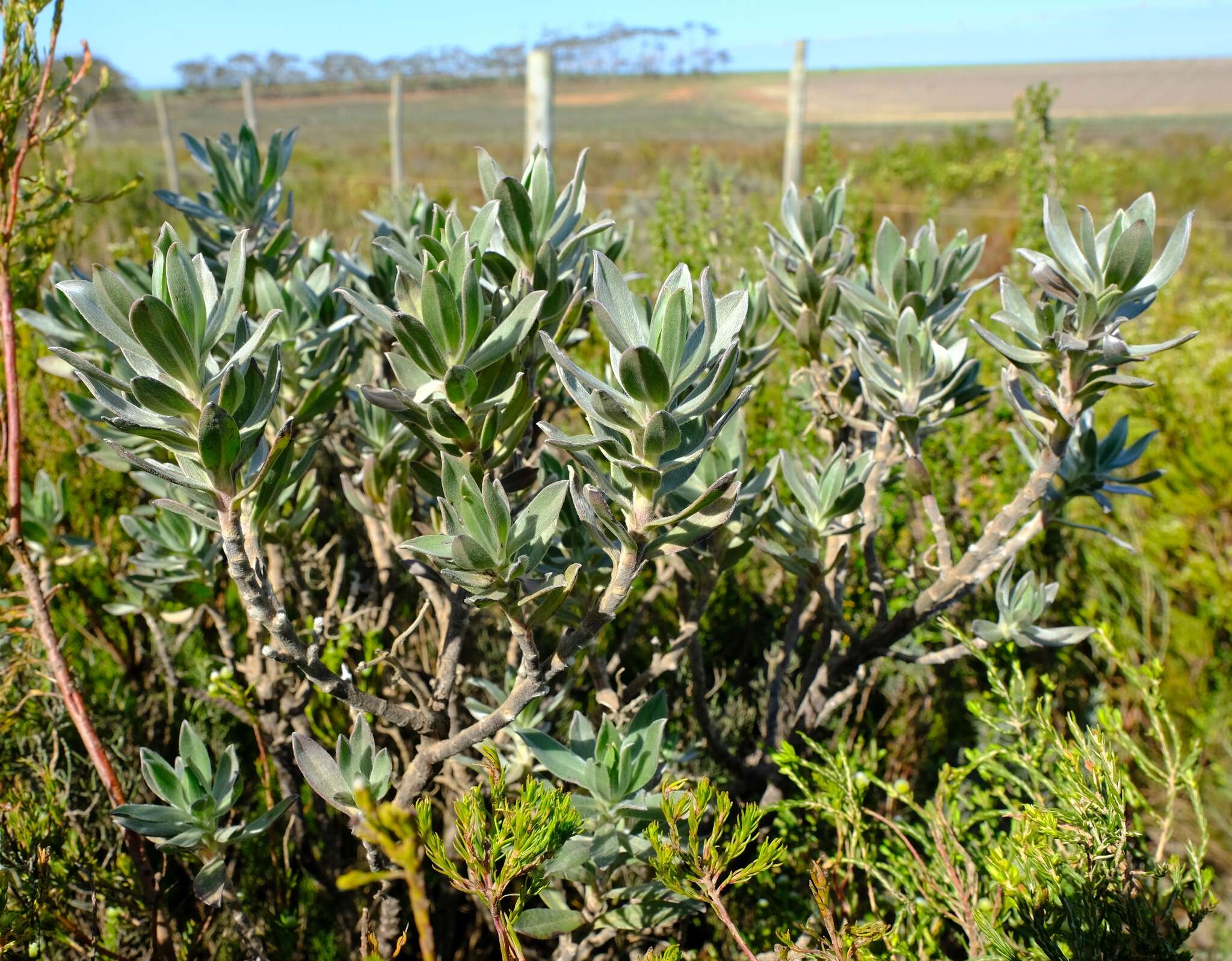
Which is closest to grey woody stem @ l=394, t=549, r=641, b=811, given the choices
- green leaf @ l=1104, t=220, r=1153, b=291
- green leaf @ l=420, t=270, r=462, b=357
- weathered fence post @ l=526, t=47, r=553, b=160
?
green leaf @ l=420, t=270, r=462, b=357

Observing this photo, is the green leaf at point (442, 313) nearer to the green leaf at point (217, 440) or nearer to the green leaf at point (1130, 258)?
the green leaf at point (217, 440)

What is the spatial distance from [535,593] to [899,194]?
15.9m

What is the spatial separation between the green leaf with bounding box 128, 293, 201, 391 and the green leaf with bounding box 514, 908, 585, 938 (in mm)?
774

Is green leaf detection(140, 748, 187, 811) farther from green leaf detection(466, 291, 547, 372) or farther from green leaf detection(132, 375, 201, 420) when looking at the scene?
green leaf detection(466, 291, 547, 372)

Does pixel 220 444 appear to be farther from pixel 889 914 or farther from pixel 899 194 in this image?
pixel 899 194

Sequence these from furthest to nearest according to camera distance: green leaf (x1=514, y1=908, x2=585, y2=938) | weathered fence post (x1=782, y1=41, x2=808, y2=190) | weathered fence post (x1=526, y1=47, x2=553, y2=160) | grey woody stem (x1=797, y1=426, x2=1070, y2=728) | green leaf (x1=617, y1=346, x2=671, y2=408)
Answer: weathered fence post (x1=782, y1=41, x2=808, y2=190), weathered fence post (x1=526, y1=47, x2=553, y2=160), grey woody stem (x1=797, y1=426, x2=1070, y2=728), green leaf (x1=514, y1=908, x2=585, y2=938), green leaf (x1=617, y1=346, x2=671, y2=408)

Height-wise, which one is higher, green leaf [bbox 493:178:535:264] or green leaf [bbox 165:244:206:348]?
green leaf [bbox 493:178:535:264]

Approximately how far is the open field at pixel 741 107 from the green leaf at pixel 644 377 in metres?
33.2

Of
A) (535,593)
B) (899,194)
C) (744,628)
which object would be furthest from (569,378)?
(899,194)

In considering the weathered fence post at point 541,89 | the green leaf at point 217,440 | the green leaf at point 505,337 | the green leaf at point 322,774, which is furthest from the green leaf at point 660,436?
the weathered fence post at point 541,89

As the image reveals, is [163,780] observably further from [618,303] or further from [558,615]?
[618,303]

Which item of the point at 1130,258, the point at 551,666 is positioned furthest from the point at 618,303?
the point at 1130,258

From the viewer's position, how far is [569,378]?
884mm

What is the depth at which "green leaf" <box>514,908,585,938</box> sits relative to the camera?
3.53 feet
